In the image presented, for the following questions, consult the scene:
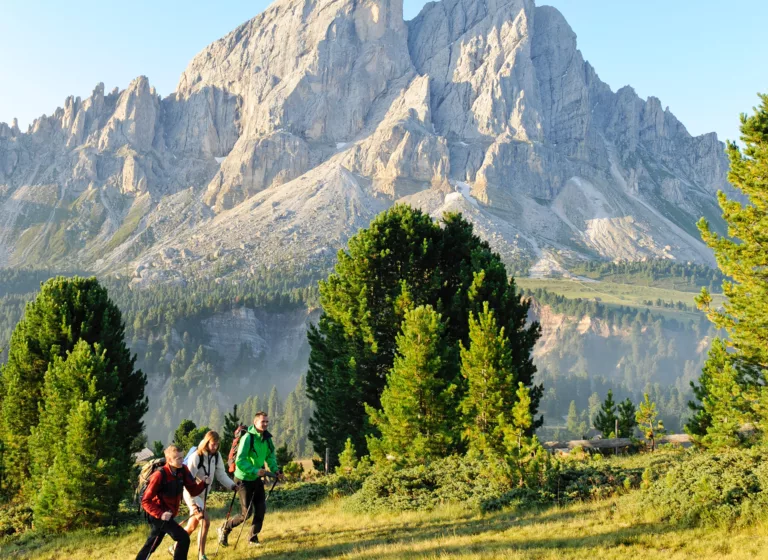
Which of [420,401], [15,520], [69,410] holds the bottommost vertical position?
[15,520]

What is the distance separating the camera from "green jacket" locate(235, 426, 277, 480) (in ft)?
40.8

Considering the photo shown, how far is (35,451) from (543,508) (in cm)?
2205

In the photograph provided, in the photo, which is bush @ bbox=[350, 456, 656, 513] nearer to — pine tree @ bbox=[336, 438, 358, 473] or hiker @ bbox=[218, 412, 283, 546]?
hiker @ bbox=[218, 412, 283, 546]

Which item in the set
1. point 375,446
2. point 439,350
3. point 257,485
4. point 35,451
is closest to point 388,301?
point 439,350

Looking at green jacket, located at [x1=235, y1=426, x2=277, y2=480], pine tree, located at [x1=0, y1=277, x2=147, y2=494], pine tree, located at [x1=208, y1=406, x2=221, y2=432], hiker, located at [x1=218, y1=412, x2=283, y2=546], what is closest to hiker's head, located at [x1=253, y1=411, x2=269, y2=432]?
hiker, located at [x1=218, y1=412, x2=283, y2=546]

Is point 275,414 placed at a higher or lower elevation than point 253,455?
lower

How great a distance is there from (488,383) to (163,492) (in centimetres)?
1649

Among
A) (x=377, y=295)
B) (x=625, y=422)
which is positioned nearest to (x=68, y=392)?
(x=377, y=295)

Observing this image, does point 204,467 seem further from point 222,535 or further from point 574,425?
point 574,425

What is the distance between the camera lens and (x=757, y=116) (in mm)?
19797

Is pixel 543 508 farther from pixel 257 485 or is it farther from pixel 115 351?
pixel 115 351

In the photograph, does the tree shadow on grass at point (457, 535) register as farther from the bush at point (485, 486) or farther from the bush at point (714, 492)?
the bush at point (485, 486)

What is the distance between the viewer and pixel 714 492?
12633 mm

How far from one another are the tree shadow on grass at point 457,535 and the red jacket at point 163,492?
3282 mm
